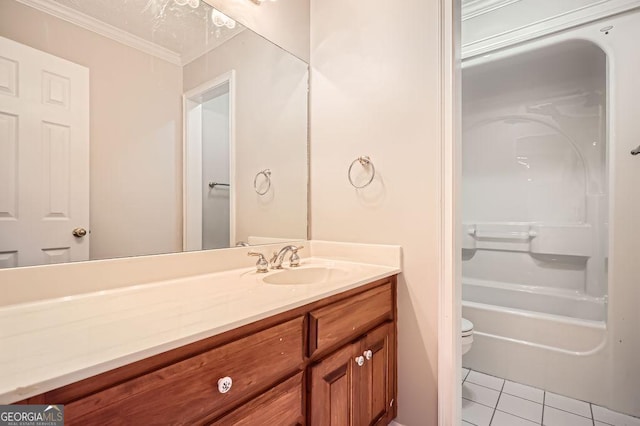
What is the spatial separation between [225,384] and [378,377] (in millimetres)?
782

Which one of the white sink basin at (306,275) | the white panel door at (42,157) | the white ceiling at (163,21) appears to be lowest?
the white sink basin at (306,275)

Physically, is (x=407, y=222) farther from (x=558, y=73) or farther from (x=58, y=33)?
(x=558, y=73)

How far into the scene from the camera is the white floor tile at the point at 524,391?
169cm

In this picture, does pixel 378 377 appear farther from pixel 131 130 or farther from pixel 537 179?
pixel 537 179

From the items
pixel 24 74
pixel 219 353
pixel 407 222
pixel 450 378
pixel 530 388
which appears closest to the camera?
pixel 219 353

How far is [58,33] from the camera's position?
2.90ft

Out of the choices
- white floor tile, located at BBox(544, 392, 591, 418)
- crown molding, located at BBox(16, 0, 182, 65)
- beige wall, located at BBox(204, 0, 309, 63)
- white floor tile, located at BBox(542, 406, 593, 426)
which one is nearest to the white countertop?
crown molding, located at BBox(16, 0, 182, 65)

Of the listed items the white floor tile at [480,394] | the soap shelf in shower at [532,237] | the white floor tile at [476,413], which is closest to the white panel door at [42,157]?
the white floor tile at [476,413]

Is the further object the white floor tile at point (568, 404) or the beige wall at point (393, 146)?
the white floor tile at point (568, 404)

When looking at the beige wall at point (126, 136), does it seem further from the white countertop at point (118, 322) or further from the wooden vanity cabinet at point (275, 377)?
the wooden vanity cabinet at point (275, 377)

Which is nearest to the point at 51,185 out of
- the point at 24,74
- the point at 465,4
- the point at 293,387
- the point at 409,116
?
the point at 24,74

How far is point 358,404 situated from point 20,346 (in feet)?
3.30

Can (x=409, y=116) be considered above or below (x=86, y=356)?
above

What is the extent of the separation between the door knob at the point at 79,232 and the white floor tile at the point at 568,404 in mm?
2344
